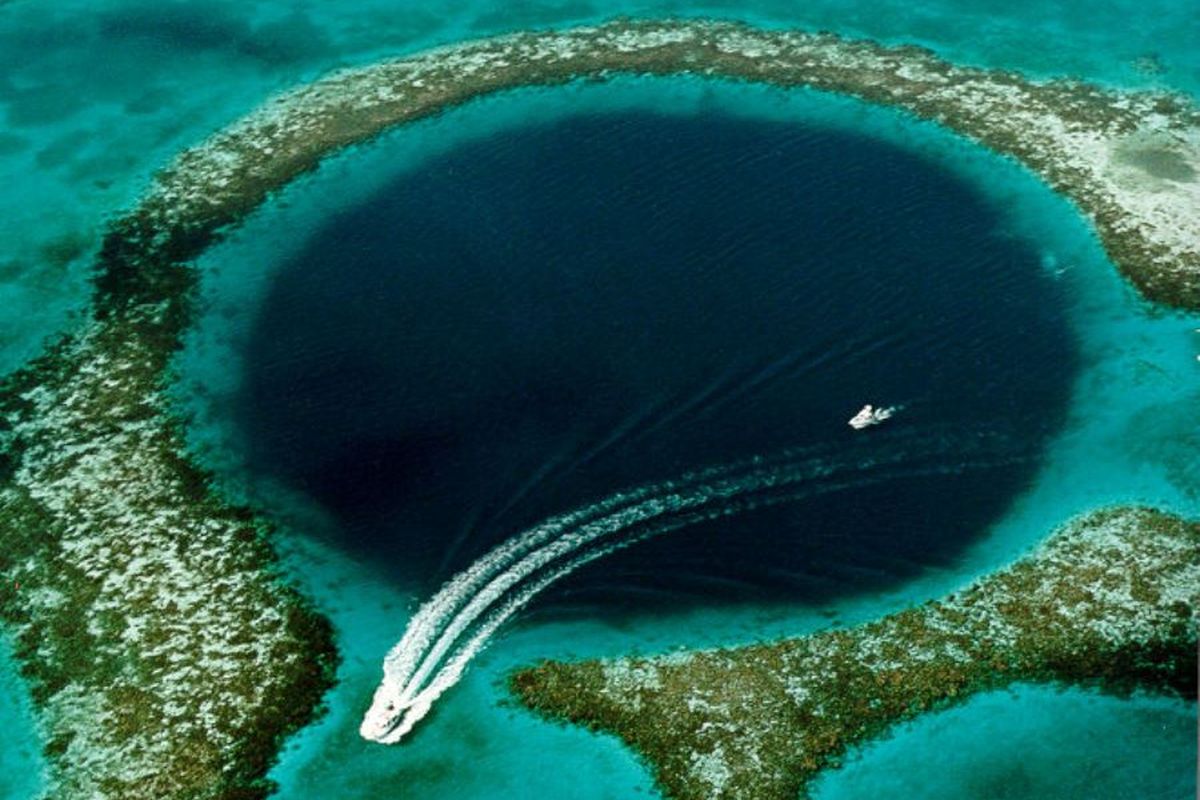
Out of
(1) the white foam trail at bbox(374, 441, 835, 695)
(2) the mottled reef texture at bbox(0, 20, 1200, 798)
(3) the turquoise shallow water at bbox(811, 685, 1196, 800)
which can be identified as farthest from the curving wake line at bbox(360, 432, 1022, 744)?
(3) the turquoise shallow water at bbox(811, 685, 1196, 800)

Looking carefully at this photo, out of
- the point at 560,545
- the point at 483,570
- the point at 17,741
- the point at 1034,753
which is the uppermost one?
the point at 560,545

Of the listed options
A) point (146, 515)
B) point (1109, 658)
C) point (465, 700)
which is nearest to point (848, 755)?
point (1109, 658)

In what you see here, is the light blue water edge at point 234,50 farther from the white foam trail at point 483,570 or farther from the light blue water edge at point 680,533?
the white foam trail at point 483,570

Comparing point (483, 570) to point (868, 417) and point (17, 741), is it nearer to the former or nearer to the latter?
point (17, 741)

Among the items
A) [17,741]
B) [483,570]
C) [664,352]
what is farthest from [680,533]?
[17,741]

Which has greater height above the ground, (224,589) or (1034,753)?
(1034,753)

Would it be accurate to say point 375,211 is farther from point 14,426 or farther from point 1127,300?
point 1127,300
